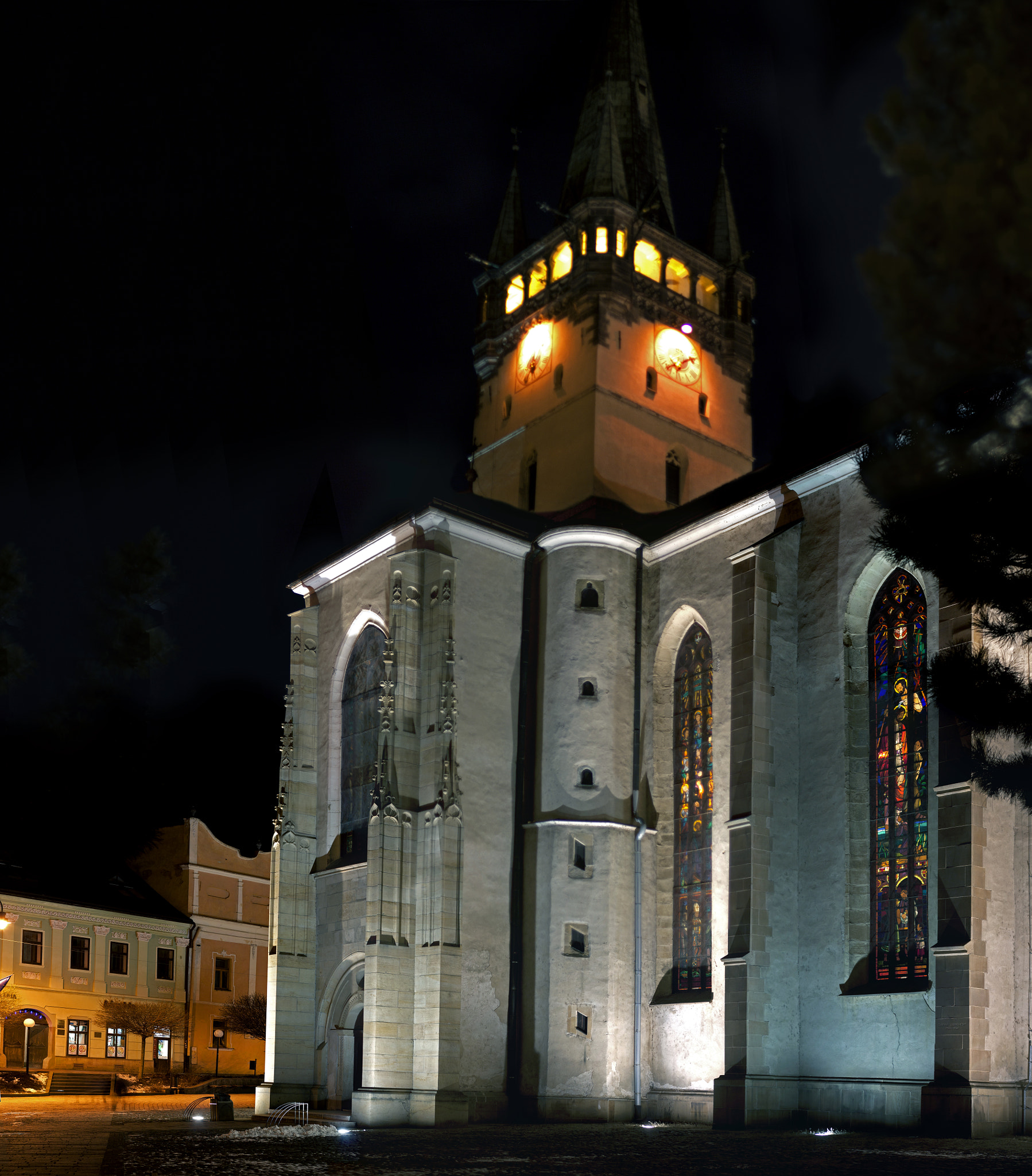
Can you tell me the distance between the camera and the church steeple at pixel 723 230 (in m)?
40.6

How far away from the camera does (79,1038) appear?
40531 mm

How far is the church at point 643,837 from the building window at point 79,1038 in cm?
1596

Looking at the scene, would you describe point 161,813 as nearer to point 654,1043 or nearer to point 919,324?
point 654,1043

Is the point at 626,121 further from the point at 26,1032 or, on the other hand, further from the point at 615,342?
the point at 26,1032

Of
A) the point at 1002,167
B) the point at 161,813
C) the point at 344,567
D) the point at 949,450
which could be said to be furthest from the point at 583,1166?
the point at 161,813

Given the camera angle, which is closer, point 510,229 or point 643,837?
point 643,837

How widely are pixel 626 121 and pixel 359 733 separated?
2307 centimetres

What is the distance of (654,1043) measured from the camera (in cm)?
2505

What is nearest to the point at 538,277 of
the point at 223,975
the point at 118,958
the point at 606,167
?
the point at 606,167

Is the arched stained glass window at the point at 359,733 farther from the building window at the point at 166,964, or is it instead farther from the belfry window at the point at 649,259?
the building window at the point at 166,964

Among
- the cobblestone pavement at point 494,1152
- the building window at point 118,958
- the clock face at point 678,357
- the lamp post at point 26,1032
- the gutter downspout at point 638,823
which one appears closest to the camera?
the cobblestone pavement at point 494,1152

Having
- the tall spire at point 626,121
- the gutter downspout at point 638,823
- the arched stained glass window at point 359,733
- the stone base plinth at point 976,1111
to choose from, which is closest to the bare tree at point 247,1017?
the arched stained glass window at point 359,733

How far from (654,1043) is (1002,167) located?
2199 cm

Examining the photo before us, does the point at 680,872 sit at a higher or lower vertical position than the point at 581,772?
lower
